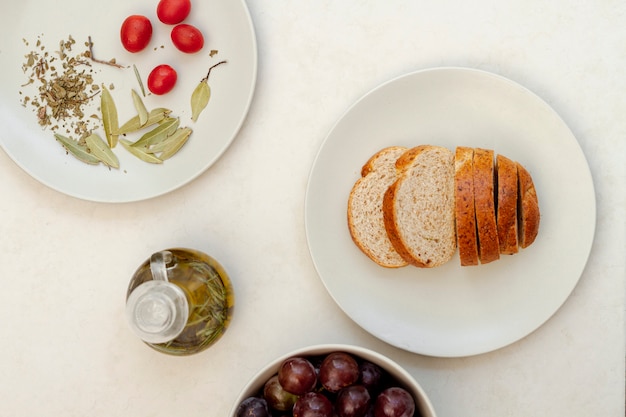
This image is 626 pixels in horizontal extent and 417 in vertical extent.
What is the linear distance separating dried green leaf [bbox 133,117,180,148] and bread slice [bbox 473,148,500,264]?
0.57 m

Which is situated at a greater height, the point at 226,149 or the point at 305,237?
the point at 226,149

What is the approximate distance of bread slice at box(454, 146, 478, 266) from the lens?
983 mm

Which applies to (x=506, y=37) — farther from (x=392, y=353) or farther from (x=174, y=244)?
(x=174, y=244)

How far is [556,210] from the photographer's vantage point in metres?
1.06

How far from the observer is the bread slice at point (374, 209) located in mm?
1071

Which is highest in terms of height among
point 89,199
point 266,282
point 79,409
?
point 89,199

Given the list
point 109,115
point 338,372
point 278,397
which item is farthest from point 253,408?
point 109,115

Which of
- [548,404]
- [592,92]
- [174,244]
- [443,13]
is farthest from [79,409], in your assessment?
[592,92]

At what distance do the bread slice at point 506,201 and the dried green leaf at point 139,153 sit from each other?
0.63 metres

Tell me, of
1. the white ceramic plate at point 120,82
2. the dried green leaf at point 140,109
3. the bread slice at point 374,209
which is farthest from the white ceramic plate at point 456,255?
the dried green leaf at point 140,109

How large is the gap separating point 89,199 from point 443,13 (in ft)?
2.51

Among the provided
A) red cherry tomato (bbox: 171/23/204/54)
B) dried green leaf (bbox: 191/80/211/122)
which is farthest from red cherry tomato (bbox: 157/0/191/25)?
dried green leaf (bbox: 191/80/211/122)

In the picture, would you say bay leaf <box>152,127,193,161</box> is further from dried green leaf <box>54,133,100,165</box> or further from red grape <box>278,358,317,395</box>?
red grape <box>278,358,317,395</box>

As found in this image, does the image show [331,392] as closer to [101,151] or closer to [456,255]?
[456,255]
